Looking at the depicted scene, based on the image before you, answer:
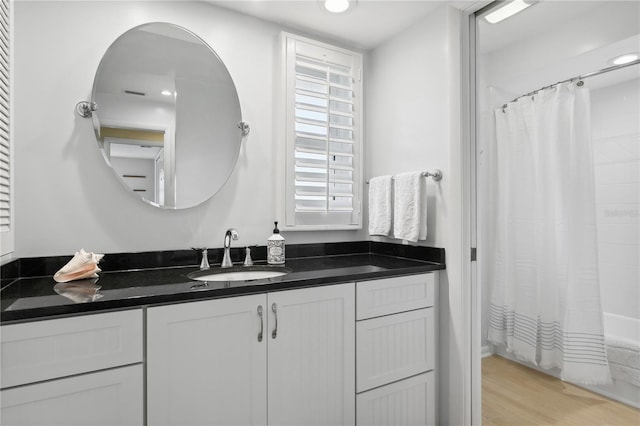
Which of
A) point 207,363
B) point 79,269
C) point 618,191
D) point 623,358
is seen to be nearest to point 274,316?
point 207,363

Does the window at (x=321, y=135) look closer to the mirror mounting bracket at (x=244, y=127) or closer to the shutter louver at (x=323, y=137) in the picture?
the shutter louver at (x=323, y=137)

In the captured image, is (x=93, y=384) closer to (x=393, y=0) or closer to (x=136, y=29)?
(x=136, y=29)

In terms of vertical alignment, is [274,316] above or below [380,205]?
below

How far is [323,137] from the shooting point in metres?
2.07

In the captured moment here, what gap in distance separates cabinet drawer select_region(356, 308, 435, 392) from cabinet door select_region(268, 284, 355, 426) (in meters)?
0.06

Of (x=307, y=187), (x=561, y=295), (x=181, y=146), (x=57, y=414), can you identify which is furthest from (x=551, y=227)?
(x=57, y=414)

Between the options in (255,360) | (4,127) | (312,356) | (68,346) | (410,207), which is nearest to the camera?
(68,346)

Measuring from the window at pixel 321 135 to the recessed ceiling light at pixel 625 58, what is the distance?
1327 millimetres

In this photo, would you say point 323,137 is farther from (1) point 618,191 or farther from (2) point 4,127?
(1) point 618,191

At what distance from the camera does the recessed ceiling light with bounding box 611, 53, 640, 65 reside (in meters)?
1.77

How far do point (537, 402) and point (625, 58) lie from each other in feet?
6.13

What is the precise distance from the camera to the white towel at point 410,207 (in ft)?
5.89

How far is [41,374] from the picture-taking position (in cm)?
98

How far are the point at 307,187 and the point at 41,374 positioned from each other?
1.40 metres
